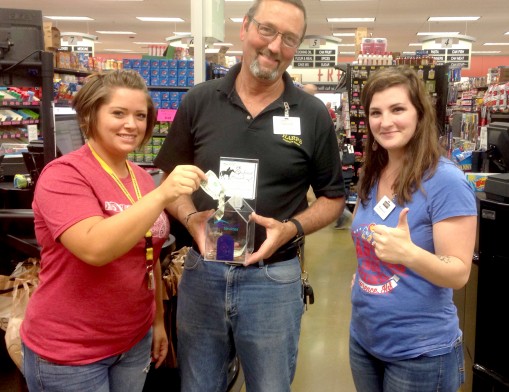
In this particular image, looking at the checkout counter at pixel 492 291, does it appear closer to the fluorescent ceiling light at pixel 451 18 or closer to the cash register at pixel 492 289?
the cash register at pixel 492 289

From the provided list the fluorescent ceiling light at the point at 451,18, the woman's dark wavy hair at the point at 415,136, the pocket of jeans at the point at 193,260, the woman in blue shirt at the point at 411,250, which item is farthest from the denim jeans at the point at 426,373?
the fluorescent ceiling light at the point at 451,18

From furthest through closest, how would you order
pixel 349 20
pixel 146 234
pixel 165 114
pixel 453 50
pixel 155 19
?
pixel 155 19 < pixel 453 50 < pixel 349 20 < pixel 165 114 < pixel 146 234

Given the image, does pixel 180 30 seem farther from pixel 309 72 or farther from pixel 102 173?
pixel 102 173

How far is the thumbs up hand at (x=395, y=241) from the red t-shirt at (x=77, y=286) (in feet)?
2.30

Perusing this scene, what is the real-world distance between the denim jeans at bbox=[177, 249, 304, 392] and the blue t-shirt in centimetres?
29

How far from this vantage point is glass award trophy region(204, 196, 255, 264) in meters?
1.69

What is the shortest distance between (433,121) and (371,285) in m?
0.55

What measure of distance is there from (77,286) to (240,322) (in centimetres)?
57

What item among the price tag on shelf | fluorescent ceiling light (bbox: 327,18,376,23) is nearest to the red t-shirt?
the price tag on shelf

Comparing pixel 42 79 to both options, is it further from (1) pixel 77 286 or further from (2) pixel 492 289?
(2) pixel 492 289

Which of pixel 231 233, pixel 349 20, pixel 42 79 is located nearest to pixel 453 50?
pixel 349 20

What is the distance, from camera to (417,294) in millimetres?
1569

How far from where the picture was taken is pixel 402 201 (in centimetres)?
158

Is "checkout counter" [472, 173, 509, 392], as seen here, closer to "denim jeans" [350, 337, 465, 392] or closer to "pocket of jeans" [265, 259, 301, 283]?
"denim jeans" [350, 337, 465, 392]
